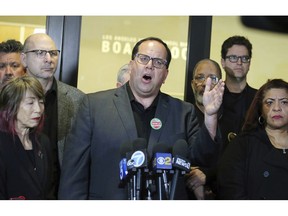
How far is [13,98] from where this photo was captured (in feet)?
10.6

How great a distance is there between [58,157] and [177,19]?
7.48 feet

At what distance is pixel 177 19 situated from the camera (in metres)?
5.43

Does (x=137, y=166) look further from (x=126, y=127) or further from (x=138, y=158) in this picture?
(x=126, y=127)

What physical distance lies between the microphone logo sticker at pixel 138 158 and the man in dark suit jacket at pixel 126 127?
2.19ft

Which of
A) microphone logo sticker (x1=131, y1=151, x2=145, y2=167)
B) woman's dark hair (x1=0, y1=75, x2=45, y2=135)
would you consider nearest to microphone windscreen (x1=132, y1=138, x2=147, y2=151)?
microphone logo sticker (x1=131, y1=151, x2=145, y2=167)

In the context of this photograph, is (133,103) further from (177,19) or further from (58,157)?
(177,19)

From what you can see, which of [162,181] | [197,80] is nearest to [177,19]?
[197,80]

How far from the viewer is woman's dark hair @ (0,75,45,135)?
10.4 ft

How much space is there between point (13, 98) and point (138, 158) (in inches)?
45.2

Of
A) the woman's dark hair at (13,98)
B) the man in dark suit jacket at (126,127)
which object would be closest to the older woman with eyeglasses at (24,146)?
the woman's dark hair at (13,98)

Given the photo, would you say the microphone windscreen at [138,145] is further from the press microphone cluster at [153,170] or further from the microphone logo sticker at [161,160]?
the microphone logo sticker at [161,160]

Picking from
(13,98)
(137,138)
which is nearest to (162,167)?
(137,138)

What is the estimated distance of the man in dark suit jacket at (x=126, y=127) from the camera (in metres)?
3.11

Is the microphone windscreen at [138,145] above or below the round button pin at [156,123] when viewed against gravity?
below
